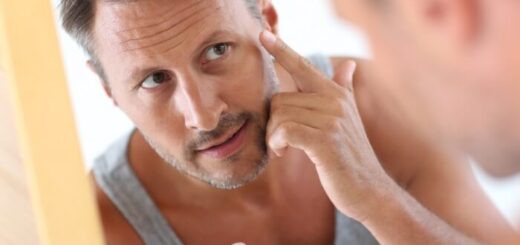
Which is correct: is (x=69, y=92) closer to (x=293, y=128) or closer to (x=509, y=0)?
(x=293, y=128)

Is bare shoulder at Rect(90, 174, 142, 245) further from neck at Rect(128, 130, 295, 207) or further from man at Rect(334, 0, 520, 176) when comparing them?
man at Rect(334, 0, 520, 176)

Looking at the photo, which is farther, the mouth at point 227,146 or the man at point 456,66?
the mouth at point 227,146

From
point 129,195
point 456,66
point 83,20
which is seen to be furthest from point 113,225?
point 456,66

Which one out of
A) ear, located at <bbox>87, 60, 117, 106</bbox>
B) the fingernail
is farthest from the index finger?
ear, located at <bbox>87, 60, 117, 106</bbox>

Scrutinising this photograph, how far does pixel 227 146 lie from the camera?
1.47ft

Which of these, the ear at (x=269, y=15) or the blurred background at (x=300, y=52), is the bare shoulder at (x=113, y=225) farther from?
the ear at (x=269, y=15)

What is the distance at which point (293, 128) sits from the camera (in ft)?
1.40

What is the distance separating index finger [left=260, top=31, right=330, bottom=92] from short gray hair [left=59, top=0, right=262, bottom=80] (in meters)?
0.02

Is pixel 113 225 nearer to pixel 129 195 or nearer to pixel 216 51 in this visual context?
pixel 129 195

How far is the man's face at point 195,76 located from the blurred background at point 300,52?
0.05 ft

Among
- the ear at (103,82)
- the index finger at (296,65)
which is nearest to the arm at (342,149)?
the index finger at (296,65)

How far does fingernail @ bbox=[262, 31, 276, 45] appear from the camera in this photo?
42cm

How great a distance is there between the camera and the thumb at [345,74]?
0.42 metres

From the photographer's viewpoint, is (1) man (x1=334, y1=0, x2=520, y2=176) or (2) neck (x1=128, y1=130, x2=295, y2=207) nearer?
(1) man (x1=334, y1=0, x2=520, y2=176)
